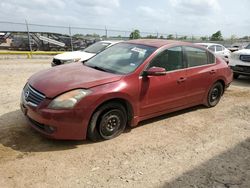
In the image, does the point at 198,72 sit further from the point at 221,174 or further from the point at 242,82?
the point at 242,82

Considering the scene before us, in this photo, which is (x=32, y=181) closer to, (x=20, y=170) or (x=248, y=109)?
(x=20, y=170)

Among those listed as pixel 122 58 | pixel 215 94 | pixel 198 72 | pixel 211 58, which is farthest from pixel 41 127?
pixel 215 94

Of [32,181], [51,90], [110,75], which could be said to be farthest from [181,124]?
[32,181]

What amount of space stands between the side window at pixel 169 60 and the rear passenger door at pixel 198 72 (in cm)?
21

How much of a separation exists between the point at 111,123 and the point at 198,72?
2.48 m

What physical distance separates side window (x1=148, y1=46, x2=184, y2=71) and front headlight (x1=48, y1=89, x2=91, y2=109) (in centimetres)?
156

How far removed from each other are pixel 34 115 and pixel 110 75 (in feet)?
4.59

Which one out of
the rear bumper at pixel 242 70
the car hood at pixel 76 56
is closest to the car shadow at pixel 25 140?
the car hood at pixel 76 56

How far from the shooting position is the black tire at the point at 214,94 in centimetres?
685

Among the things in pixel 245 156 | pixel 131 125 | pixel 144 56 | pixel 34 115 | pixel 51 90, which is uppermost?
pixel 144 56

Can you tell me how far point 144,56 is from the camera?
211 inches

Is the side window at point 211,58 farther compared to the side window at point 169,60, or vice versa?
the side window at point 211,58

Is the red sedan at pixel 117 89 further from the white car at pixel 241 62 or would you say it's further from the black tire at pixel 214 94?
the white car at pixel 241 62

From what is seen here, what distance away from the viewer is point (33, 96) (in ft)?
15.0
